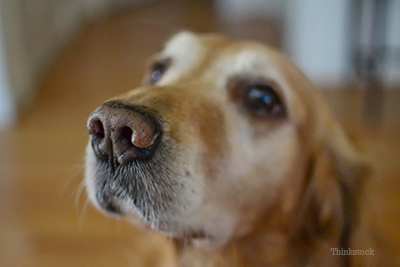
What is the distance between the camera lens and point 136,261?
5.35ft

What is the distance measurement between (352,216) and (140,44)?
4.61 m

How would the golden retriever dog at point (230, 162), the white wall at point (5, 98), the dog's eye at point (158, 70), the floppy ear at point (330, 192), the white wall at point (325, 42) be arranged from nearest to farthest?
the golden retriever dog at point (230, 162) → the floppy ear at point (330, 192) → the dog's eye at point (158, 70) → the white wall at point (5, 98) → the white wall at point (325, 42)

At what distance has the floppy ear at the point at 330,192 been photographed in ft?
4.35

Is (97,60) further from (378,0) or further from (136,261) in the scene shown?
(136,261)

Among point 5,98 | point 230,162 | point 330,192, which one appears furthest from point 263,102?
point 5,98

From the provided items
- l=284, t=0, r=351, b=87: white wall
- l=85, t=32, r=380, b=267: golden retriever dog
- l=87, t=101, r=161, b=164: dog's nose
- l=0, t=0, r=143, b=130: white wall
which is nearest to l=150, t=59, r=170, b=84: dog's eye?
l=85, t=32, r=380, b=267: golden retriever dog

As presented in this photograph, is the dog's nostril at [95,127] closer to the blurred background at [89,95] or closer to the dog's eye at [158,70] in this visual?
the blurred background at [89,95]

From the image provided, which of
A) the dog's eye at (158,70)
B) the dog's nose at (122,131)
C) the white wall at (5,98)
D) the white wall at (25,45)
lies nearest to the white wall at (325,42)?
the white wall at (25,45)

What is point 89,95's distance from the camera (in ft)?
12.5

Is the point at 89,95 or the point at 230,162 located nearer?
the point at 230,162

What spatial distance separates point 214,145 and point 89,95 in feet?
9.74

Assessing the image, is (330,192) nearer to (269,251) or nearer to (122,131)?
(269,251)

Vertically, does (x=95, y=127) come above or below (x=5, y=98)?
below

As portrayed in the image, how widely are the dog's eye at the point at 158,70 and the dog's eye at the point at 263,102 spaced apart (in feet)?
1.28
